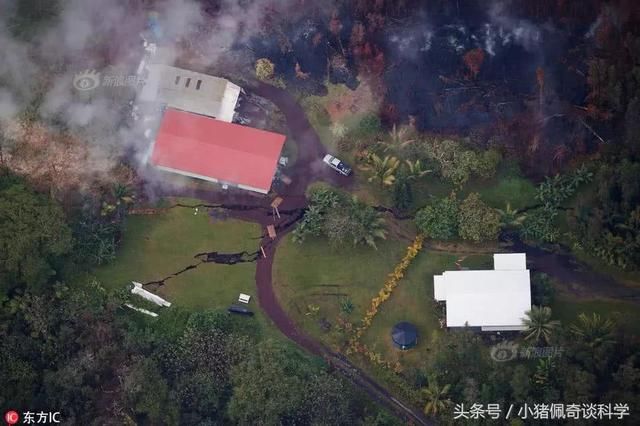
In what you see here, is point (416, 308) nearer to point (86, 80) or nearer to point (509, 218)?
point (509, 218)

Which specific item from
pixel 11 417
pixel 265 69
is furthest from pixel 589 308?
pixel 11 417

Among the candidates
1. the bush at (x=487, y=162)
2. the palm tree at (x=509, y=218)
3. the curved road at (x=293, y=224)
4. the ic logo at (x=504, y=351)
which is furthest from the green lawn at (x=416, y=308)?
the bush at (x=487, y=162)

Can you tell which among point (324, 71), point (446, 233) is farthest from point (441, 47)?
point (446, 233)

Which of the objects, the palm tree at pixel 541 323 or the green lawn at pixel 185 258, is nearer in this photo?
the palm tree at pixel 541 323

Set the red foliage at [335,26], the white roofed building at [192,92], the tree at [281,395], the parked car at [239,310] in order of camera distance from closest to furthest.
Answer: the tree at [281,395] → the parked car at [239,310] → the white roofed building at [192,92] → the red foliage at [335,26]

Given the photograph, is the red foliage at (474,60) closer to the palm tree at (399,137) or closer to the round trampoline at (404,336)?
the palm tree at (399,137)
